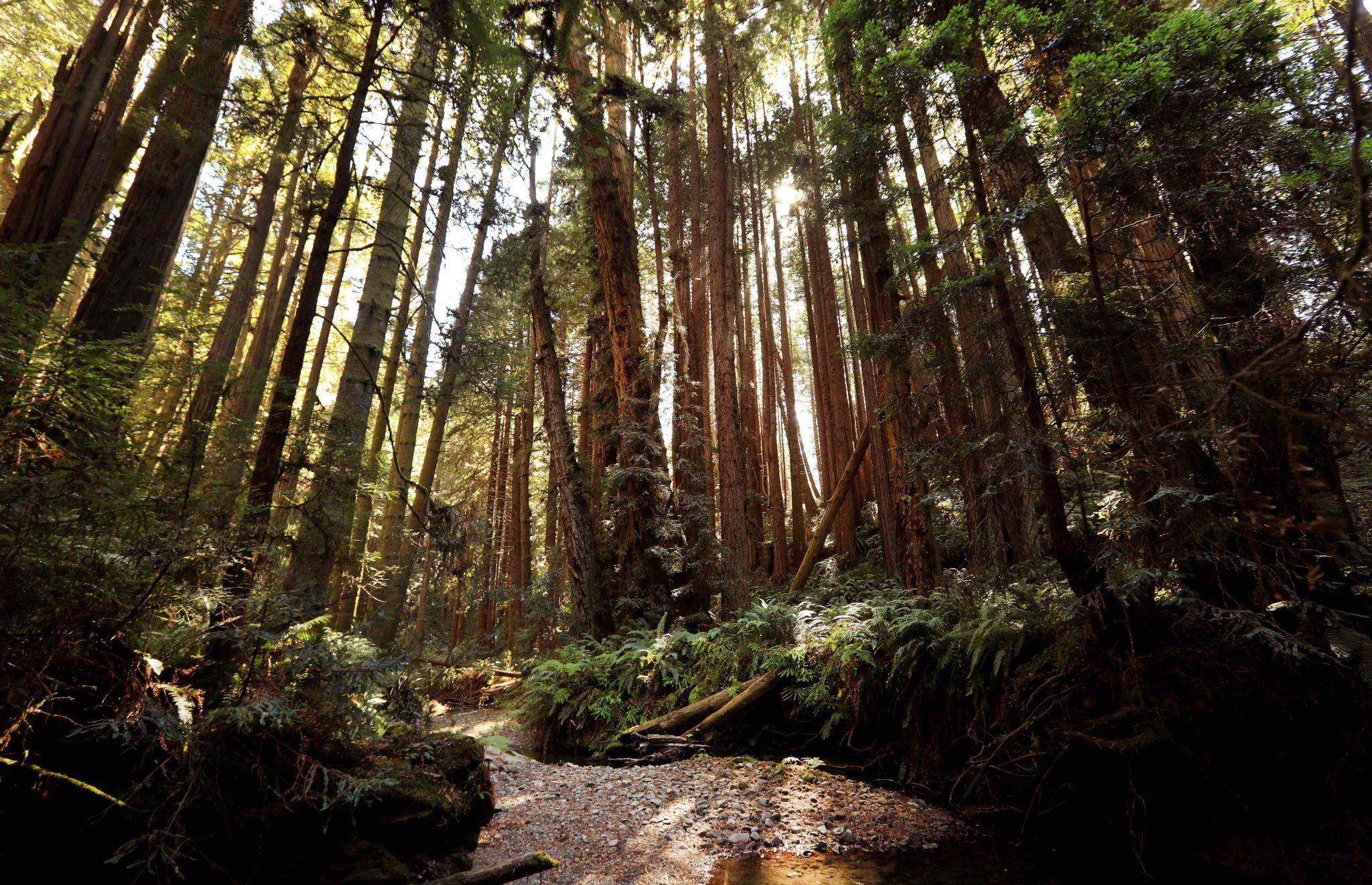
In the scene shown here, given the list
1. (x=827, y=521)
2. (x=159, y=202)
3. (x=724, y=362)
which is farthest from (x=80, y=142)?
(x=827, y=521)

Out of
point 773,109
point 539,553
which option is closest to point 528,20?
point 773,109

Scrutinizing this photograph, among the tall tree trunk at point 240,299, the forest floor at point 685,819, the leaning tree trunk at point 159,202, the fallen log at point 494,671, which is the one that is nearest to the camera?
the tall tree trunk at point 240,299

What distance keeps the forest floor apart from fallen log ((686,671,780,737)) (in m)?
0.54

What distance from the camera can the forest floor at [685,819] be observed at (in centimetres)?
374

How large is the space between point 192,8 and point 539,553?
16.9m

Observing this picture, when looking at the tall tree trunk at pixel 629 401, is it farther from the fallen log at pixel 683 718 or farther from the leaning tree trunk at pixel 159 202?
the leaning tree trunk at pixel 159 202

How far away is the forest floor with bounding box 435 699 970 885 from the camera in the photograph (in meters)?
3.74

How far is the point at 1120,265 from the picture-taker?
14.1 ft

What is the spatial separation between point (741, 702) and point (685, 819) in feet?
6.25

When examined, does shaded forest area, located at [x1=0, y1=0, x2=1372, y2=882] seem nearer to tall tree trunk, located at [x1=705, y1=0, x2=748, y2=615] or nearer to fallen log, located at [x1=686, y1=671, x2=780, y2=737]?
fallen log, located at [x1=686, y1=671, x2=780, y2=737]

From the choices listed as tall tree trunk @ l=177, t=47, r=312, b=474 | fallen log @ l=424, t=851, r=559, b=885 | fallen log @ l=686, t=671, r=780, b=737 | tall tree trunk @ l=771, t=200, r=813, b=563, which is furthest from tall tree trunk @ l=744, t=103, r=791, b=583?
fallen log @ l=424, t=851, r=559, b=885

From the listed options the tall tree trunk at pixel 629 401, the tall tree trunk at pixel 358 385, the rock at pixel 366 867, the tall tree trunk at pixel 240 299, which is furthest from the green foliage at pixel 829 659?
the tall tree trunk at pixel 240 299

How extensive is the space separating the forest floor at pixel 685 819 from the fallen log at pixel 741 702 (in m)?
0.54

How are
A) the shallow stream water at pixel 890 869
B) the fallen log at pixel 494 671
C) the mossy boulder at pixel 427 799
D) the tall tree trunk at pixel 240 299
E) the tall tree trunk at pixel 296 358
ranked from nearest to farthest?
the mossy boulder at pixel 427 799 → the tall tree trunk at pixel 240 299 → the tall tree trunk at pixel 296 358 → the shallow stream water at pixel 890 869 → the fallen log at pixel 494 671
